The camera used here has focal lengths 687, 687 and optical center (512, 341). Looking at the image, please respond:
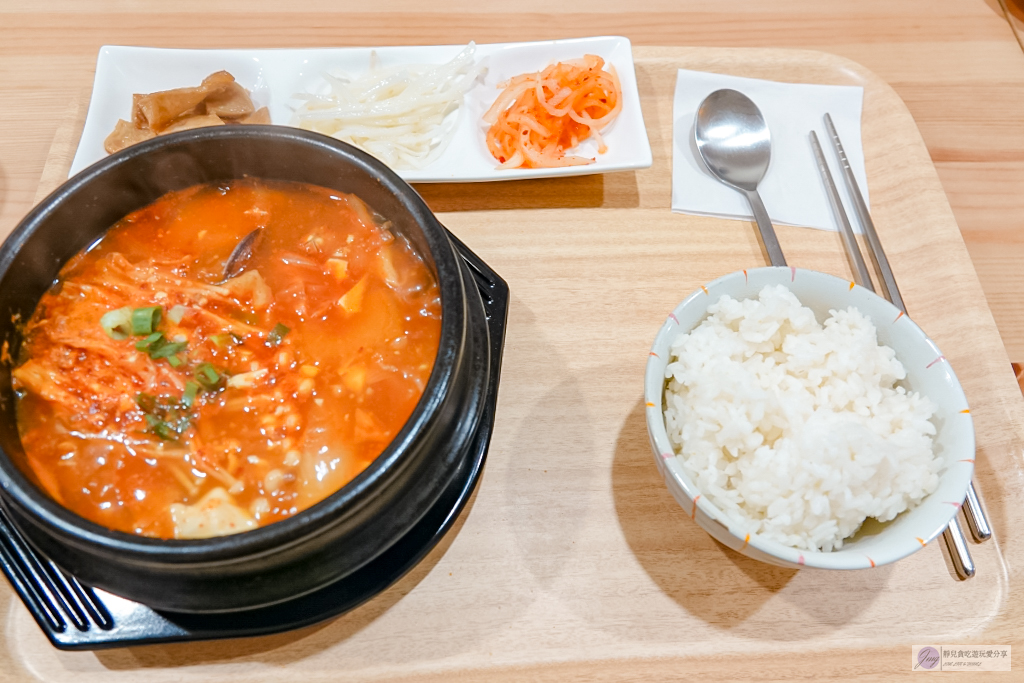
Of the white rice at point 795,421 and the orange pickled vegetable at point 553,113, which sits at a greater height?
the orange pickled vegetable at point 553,113

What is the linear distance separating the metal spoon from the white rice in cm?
63

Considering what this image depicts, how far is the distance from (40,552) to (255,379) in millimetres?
483

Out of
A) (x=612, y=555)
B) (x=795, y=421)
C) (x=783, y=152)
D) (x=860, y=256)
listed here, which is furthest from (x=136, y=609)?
(x=783, y=152)

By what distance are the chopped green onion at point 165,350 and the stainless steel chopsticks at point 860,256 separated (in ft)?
5.46

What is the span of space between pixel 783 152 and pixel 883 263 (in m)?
0.48

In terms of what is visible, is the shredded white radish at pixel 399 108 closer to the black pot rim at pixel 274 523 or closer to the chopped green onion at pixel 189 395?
the black pot rim at pixel 274 523

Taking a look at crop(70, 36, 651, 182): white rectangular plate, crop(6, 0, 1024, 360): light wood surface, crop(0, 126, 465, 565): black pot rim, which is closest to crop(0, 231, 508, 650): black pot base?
crop(0, 126, 465, 565): black pot rim

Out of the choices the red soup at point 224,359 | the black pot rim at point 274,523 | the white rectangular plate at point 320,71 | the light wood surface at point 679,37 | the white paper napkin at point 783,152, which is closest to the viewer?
the black pot rim at point 274,523

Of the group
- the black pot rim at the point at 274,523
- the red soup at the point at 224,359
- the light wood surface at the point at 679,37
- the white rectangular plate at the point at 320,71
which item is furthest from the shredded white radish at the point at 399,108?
the black pot rim at the point at 274,523

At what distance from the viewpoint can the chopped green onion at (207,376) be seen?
1328 mm

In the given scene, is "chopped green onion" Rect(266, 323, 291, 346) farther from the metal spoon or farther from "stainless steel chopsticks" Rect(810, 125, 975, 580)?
"stainless steel chopsticks" Rect(810, 125, 975, 580)

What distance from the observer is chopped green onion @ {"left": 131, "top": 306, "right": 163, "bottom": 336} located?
4.51ft

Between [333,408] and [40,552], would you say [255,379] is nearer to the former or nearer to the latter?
[333,408]

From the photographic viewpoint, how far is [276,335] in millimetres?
1396
